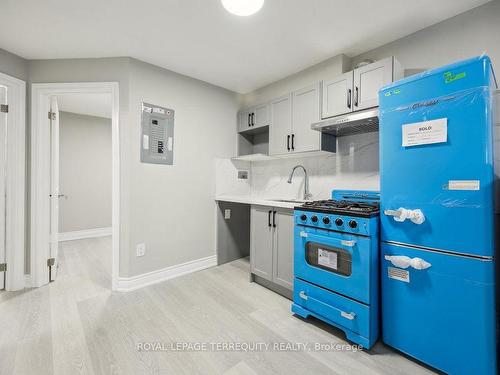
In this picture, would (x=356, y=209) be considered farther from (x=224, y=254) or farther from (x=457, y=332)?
(x=224, y=254)

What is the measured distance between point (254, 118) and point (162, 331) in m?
2.62

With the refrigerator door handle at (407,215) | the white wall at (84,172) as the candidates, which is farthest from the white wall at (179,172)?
the white wall at (84,172)

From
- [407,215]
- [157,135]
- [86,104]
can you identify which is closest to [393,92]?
[407,215]

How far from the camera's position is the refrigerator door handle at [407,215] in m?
1.42

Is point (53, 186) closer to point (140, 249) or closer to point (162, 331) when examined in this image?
point (140, 249)

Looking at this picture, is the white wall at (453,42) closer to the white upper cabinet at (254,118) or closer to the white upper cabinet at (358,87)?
the white upper cabinet at (358,87)

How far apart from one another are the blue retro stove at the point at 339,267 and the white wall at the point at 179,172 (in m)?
1.51

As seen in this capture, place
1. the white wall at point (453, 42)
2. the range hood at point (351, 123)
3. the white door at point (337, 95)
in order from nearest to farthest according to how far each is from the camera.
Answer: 1. the white wall at point (453, 42)
2. the range hood at point (351, 123)
3. the white door at point (337, 95)

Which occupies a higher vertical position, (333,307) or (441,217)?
(441,217)

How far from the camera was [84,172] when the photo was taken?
4719 mm

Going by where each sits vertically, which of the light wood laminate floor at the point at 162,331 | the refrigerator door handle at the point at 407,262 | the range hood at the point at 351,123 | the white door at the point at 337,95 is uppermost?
the white door at the point at 337,95

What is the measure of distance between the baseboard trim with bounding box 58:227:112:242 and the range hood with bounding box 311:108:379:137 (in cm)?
485

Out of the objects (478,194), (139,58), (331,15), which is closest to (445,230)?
(478,194)

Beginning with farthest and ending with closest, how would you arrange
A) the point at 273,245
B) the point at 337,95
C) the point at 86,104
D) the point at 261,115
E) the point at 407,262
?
the point at 86,104
the point at 261,115
the point at 273,245
the point at 337,95
the point at 407,262
